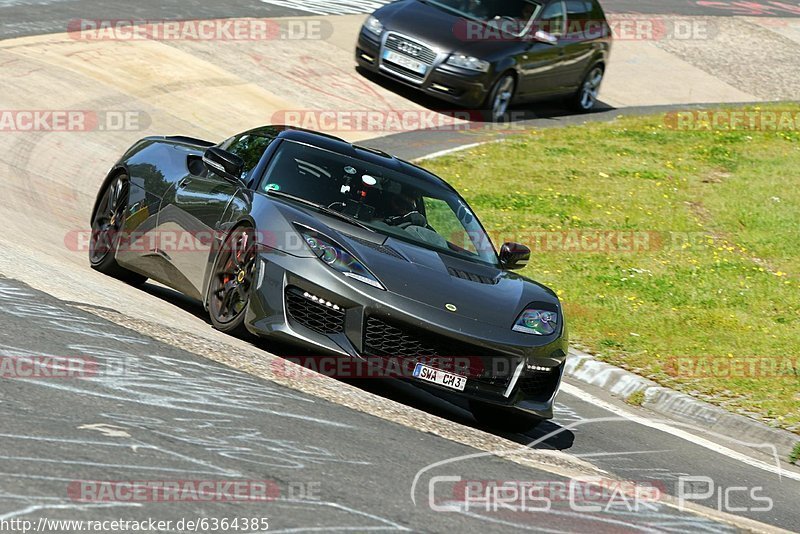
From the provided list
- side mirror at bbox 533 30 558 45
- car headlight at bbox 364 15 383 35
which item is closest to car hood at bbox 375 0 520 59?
car headlight at bbox 364 15 383 35

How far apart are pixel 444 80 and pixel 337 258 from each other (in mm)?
11142

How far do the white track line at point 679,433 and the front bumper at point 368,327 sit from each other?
72.5 inches

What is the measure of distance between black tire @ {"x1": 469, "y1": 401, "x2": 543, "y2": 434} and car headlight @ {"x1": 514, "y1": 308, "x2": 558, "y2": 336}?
1.85ft

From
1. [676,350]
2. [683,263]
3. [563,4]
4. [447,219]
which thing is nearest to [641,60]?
[563,4]

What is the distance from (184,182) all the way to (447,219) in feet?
6.22

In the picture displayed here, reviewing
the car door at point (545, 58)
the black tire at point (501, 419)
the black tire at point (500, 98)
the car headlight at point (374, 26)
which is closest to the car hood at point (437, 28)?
the car headlight at point (374, 26)

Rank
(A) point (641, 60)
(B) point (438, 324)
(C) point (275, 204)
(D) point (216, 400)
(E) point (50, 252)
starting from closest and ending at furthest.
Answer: (D) point (216, 400) → (B) point (438, 324) → (C) point (275, 204) → (E) point (50, 252) → (A) point (641, 60)

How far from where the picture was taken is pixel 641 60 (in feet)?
81.4

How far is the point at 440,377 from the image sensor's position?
7352 mm

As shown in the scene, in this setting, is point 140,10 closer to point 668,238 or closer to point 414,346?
point 668,238

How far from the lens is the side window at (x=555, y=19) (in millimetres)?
19812

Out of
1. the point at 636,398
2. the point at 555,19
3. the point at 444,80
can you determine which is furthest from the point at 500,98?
the point at 636,398

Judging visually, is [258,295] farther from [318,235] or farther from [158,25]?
[158,25]

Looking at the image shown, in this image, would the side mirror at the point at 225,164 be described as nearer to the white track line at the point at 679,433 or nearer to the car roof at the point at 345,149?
the car roof at the point at 345,149
